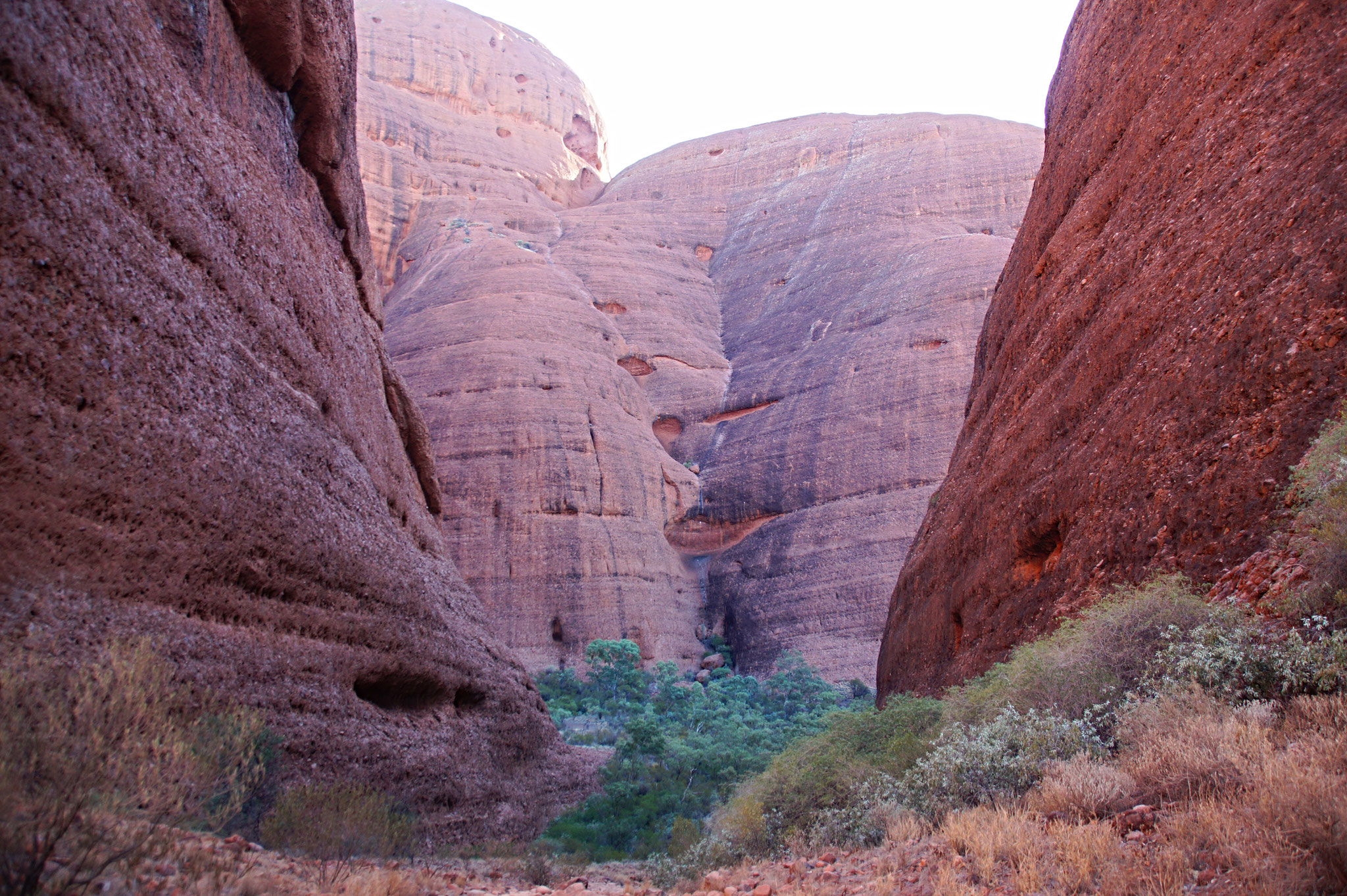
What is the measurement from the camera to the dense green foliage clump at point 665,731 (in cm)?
1325

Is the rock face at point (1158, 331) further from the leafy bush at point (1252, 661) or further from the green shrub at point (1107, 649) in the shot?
the leafy bush at point (1252, 661)

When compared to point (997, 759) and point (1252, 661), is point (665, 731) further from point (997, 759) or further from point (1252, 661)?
point (1252, 661)

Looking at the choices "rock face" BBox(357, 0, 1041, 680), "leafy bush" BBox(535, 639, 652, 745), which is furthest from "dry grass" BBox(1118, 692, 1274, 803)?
"rock face" BBox(357, 0, 1041, 680)

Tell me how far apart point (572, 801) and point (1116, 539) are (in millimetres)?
10074

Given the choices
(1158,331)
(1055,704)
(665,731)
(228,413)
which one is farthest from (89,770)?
(665,731)

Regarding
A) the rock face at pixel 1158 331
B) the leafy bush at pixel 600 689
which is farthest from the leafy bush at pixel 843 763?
the leafy bush at pixel 600 689

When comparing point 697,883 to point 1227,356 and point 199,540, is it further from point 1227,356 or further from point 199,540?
point 1227,356

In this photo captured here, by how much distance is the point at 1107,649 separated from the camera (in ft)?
21.6

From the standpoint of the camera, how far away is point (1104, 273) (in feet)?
32.2

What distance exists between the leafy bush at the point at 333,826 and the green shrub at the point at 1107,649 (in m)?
5.64

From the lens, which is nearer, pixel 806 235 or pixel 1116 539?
pixel 1116 539

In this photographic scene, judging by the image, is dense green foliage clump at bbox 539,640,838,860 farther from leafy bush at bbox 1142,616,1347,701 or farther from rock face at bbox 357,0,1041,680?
leafy bush at bbox 1142,616,1347,701

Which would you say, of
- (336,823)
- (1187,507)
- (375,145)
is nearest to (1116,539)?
(1187,507)

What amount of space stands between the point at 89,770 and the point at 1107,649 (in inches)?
267
